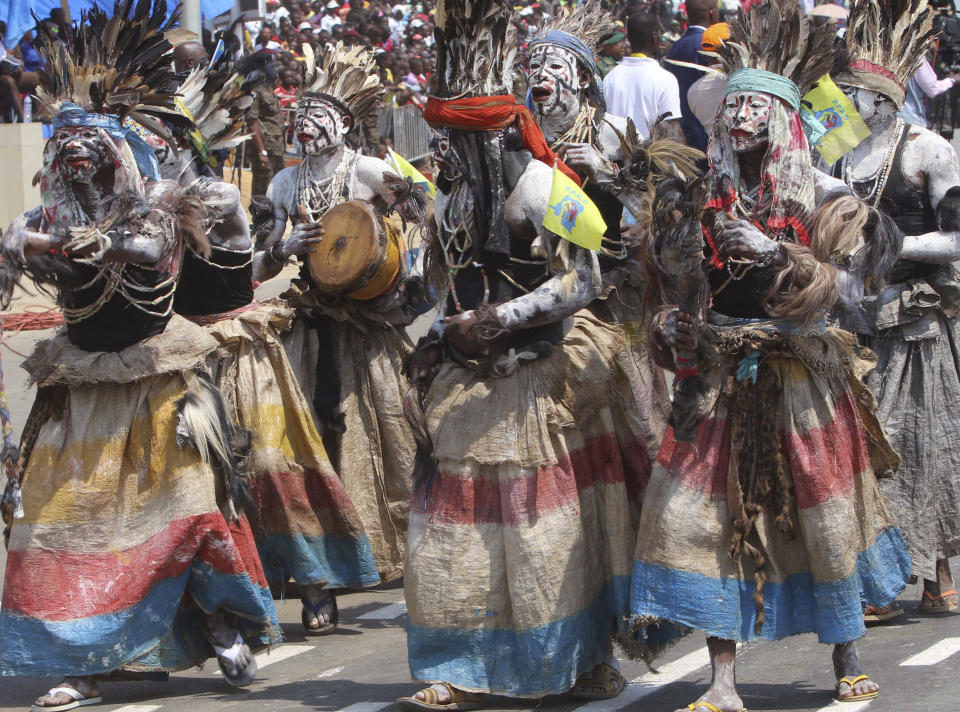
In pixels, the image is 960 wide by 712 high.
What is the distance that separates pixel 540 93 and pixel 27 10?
449 inches

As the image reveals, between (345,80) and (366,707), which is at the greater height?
(345,80)

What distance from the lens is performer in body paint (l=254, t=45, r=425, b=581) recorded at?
7816mm

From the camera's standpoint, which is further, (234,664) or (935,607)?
(935,607)

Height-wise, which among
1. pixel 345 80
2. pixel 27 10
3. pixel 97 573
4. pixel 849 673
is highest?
pixel 27 10

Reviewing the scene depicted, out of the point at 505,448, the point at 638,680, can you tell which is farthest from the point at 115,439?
the point at 638,680

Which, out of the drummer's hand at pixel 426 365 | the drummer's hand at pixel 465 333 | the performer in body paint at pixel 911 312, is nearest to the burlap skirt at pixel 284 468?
the drummer's hand at pixel 426 365

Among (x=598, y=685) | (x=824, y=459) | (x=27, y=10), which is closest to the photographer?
(x=824, y=459)

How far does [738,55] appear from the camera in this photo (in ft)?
18.5

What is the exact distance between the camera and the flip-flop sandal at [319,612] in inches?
282

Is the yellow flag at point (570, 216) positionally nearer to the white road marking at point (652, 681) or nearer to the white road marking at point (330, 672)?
the white road marking at point (652, 681)

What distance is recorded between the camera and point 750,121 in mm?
5469

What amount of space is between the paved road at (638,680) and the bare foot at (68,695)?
3.1 inches

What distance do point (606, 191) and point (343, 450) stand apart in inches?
83.9

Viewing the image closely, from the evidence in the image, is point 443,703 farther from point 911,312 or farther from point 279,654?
point 911,312
